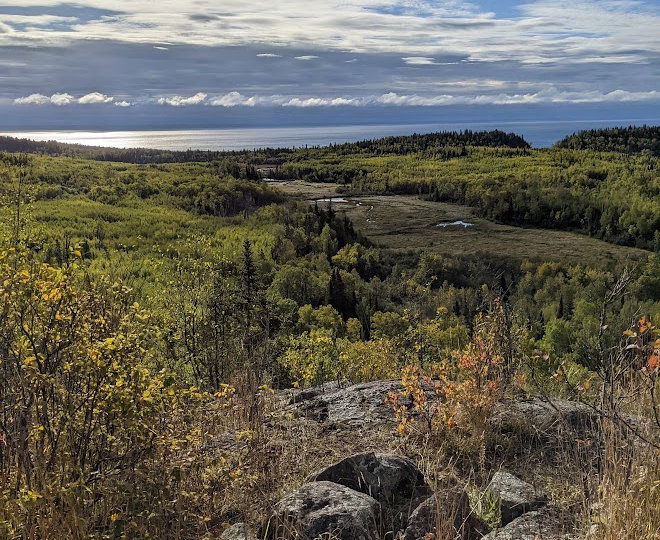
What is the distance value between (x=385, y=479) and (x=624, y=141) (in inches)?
8406

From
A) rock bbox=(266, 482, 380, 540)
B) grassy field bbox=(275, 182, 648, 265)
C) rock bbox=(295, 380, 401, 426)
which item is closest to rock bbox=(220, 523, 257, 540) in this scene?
rock bbox=(266, 482, 380, 540)

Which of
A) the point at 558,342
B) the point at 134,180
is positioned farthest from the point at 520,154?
the point at 558,342

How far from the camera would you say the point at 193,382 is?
866 cm

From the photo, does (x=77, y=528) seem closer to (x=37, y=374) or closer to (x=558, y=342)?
(x=37, y=374)

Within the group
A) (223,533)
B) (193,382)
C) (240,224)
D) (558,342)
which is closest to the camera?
(223,533)

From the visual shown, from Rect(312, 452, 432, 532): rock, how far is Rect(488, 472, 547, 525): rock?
A: 52 cm

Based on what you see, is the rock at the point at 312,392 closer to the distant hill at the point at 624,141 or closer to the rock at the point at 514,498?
the rock at the point at 514,498

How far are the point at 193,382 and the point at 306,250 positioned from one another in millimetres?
74600

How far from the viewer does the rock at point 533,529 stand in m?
3.68

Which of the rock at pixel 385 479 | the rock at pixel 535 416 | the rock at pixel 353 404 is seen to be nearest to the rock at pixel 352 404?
the rock at pixel 353 404

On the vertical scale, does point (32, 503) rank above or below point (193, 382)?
above

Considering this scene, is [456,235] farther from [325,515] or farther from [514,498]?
[325,515]

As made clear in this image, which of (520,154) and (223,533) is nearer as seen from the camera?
(223,533)

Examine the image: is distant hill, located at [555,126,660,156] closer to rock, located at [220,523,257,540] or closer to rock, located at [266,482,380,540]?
rock, located at [266,482,380,540]
